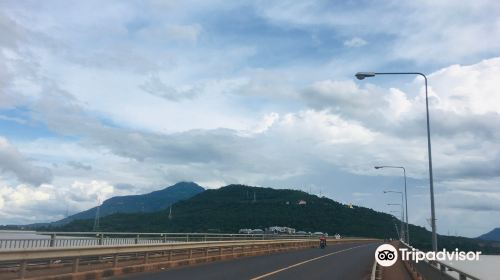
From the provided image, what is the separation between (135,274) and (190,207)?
17175 cm

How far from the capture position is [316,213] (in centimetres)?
18562

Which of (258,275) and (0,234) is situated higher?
(0,234)

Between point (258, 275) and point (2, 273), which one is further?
point (258, 275)

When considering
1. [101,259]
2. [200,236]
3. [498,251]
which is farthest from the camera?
[498,251]

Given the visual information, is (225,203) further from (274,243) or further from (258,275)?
(258,275)

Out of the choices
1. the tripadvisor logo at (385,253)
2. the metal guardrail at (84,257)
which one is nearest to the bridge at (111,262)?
the metal guardrail at (84,257)

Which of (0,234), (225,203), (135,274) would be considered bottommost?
(135,274)

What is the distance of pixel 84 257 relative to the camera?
1841cm

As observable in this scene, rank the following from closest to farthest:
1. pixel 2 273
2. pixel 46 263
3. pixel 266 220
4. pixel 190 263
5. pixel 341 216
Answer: pixel 2 273 < pixel 46 263 < pixel 190 263 < pixel 266 220 < pixel 341 216

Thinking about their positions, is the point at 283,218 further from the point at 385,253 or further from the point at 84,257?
the point at 84,257

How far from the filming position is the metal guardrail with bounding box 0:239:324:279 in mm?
14715

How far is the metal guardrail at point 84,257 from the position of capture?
Answer: 14.7 metres

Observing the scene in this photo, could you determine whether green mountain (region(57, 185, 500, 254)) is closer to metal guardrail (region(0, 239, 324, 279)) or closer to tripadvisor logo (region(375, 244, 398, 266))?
metal guardrail (region(0, 239, 324, 279))

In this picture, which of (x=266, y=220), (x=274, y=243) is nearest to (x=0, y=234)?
(x=274, y=243)
